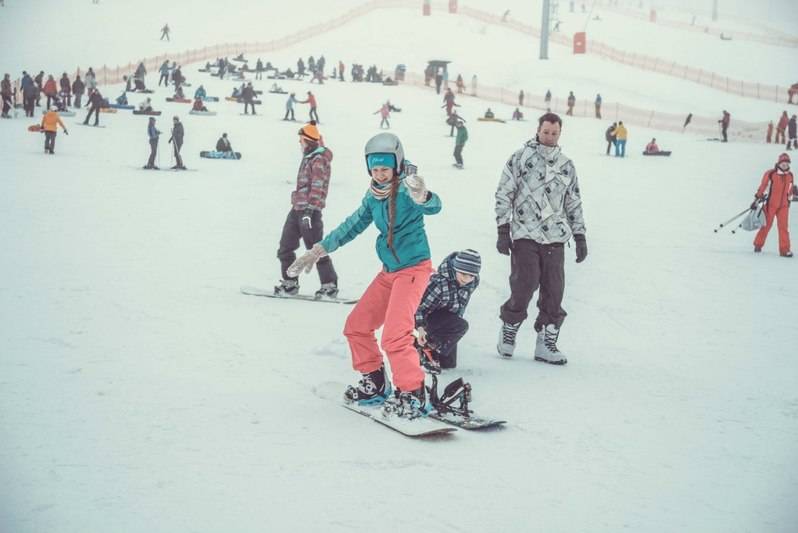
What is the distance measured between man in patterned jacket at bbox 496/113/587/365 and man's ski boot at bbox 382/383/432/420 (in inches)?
59.8

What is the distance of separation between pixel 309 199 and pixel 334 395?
9.64 feet

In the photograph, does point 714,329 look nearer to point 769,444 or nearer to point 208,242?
point 769,444

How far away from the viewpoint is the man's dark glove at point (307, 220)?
7551 mm

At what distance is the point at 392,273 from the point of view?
4594mm

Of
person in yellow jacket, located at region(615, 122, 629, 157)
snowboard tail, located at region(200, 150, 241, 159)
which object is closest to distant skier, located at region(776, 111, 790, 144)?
person in yellow jacket, located at region(615, 122, 629, 157)

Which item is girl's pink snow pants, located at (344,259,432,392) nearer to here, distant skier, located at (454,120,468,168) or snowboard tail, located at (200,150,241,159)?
distant skier, located at (454,120,468,168)

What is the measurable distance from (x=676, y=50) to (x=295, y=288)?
230ft

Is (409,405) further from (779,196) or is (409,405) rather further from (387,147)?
(779,196)

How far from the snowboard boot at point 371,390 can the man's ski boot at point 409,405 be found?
0.29 meters

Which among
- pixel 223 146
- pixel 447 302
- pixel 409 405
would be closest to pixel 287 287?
pixel 447 302

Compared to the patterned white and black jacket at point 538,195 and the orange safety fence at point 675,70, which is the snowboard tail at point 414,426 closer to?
the patterned white and black jacket at point 538,195

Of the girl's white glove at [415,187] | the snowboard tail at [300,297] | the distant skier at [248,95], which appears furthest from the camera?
the distant skier at [248,95]

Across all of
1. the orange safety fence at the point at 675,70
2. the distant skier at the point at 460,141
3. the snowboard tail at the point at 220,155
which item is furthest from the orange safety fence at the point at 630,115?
the snowboard tail at the point at 220,155

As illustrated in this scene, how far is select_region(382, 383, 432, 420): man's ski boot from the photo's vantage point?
442 cm
